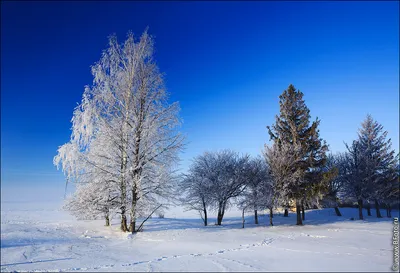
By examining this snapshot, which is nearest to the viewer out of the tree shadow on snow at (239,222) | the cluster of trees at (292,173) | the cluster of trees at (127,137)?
the cluster of trees at (127,137)

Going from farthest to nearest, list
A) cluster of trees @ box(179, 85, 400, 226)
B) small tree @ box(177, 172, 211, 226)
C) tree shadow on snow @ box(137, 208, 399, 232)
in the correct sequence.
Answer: small tree @ box(177, 172, 211, 226) → cluster of trees @ box(179, 85, 400, 226) → tree shadow on snow @ box(137, 208, 399, 232)

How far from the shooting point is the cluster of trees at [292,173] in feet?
66.9

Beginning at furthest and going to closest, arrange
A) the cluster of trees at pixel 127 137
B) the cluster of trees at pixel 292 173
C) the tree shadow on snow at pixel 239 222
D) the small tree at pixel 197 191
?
the small tree at pixel 197 191 → the cluster of trees at pixel 292 173 → the tree shadow on snow at pixel 239 222 → the cluster of trees at pixel 127 137

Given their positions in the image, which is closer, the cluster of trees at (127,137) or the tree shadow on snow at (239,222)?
the cluster of trees at (127,137)

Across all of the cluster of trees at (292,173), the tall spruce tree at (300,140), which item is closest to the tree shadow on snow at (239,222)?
the cluster of trees at (292,173)

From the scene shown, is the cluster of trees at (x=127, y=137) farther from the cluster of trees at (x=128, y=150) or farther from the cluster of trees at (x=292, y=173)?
the cluster of trees at (x=292, y=173)

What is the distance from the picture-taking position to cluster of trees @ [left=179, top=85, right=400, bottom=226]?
20.4m

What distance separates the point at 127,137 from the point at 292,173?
49.2 feet

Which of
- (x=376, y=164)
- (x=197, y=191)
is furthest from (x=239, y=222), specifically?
(x=376, y=164)

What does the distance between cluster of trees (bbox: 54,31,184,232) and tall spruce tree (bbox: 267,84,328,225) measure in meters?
12.3

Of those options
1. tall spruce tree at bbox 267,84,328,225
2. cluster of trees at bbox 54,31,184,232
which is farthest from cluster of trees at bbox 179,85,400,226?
cluster of trees at bbox 54,31,184,232

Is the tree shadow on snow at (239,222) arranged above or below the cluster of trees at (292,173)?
below

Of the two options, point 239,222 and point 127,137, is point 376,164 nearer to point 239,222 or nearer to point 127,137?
point 239,222

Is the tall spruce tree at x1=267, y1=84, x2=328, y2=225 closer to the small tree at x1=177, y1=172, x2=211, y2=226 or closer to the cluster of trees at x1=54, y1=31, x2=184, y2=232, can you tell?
the small tree at x1=177, y1=172, x2=211, y2=226
